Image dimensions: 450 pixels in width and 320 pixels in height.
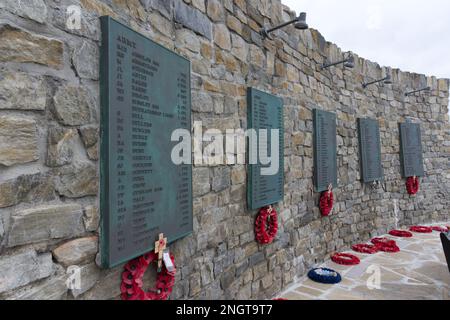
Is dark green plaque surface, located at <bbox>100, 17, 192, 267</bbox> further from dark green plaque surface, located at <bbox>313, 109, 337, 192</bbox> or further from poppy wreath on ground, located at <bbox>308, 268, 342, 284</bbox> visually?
dark green plaque surface, located at <bbox>313, 109, 337, 192</bbox>

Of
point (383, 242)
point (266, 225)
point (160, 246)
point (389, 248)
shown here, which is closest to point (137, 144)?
point (160, 246)

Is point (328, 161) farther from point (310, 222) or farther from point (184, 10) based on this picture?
point (184, 10)

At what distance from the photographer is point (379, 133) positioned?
6.12 m

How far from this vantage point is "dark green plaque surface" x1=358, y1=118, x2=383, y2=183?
555cm

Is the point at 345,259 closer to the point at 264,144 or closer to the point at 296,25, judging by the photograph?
the point at 264,144

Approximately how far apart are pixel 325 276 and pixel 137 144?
3014mm

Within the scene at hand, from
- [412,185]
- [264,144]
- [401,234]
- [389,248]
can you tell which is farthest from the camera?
[412,185]

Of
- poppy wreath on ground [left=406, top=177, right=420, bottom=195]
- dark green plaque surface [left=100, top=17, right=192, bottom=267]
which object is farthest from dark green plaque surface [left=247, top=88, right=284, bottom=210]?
poppy wreath on ground [left=406, top=177, right=420, bottom=195]

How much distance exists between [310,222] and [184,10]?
308 cm

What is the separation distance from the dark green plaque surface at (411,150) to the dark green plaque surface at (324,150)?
2903 millimetres

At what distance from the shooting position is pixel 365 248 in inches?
195

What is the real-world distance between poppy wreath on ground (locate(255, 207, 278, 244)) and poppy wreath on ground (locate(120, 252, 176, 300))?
129 cm

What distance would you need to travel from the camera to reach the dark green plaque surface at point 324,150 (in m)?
4.30

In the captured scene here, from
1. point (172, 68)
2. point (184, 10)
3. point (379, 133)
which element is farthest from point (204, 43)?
point (379, 133)
